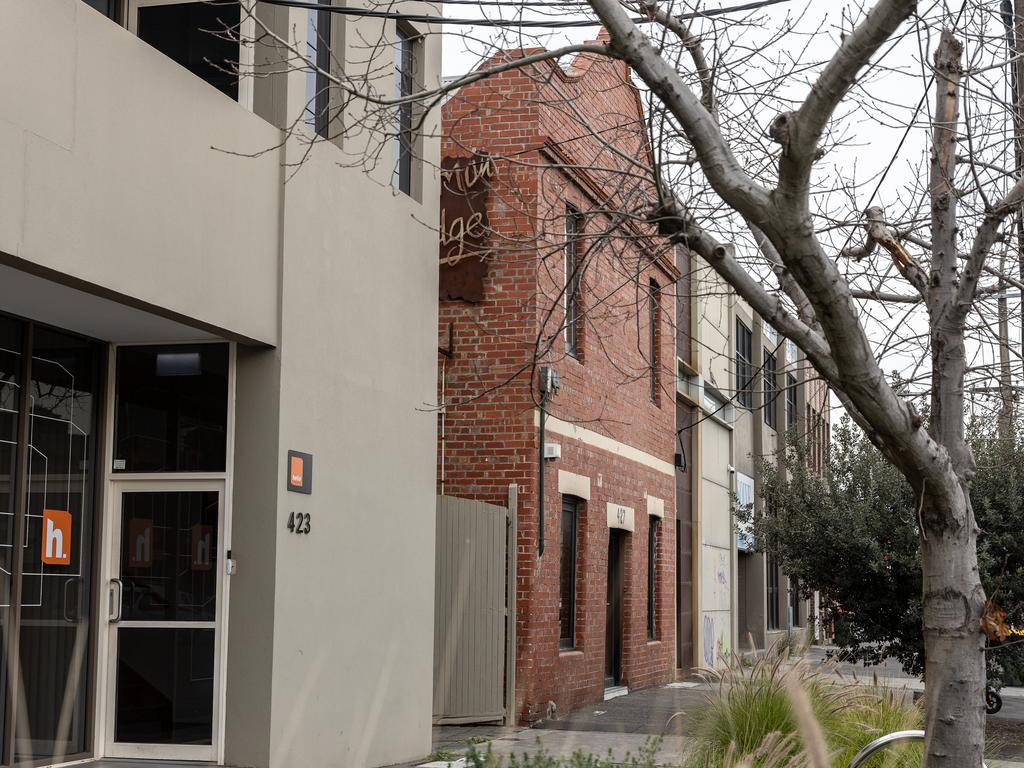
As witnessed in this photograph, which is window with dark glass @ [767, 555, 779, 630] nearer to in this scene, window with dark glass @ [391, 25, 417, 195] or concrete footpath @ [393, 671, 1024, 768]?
concrete footpath @ [393, 671, 1024, 768]

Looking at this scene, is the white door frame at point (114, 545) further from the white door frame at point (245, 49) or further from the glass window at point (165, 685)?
the white door frame at point (245, 49)

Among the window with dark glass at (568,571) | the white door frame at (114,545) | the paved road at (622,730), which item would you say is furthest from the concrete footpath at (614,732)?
the white door frame at (114,545)

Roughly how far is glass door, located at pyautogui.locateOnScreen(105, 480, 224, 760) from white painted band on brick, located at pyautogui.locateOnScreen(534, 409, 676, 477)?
5424 millimetres

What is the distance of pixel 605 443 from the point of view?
54.8 ft

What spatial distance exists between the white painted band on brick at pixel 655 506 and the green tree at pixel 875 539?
145 inches

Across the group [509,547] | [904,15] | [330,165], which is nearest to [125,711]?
[330,165]

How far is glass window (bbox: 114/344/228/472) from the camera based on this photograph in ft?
31.0

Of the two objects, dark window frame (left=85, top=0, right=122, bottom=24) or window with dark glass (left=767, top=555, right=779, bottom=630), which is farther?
window with dark glass (left=767, top=555, right=779, bottom=630)

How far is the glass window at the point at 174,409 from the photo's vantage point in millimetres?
9453

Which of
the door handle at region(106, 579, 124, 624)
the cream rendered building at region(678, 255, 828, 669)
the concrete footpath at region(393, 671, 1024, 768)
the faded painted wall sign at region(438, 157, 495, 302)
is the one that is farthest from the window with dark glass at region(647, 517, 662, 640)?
the door handle at region(106, 579, 124, 624)

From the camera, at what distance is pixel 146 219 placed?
26.6ft

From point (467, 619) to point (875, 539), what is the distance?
4463 millimetres

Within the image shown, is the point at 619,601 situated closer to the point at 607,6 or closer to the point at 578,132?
the point at 578,132

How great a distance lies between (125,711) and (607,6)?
611 cm
